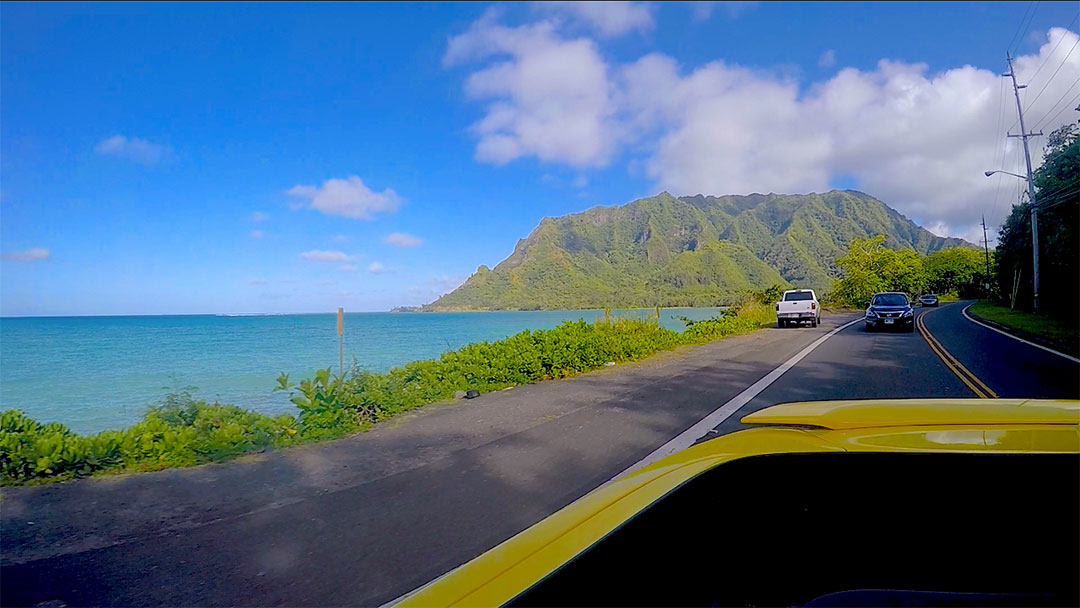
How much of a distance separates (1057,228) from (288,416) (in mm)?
26592

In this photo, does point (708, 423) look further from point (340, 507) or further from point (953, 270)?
point (953, 270)

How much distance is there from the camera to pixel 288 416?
7.72m

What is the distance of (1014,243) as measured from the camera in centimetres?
3622

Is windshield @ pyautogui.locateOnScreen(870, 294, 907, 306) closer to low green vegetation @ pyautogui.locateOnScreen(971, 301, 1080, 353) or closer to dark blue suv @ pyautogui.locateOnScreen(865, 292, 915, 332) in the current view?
dark blue suv @ pyautogui.locateOnScreen(865, 292, 915, 332)

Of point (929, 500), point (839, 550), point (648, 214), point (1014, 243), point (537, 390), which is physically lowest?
point (537, 390)

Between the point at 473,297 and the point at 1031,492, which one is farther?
the point at 473,297

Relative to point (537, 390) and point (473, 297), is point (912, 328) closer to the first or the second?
point (537, 390)

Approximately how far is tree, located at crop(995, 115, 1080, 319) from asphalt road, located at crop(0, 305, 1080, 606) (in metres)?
10.1

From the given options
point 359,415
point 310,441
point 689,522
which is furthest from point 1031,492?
point 359,415

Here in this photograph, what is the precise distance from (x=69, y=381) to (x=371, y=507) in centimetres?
1536

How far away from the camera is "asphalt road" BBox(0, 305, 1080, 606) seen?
11.7 ft

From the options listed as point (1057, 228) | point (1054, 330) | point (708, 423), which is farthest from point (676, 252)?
point (708, 423)

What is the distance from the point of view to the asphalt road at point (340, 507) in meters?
3.57

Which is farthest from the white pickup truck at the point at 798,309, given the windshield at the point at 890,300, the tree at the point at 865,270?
the tree at the point at 865,270
